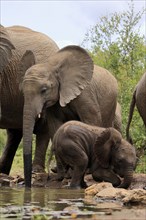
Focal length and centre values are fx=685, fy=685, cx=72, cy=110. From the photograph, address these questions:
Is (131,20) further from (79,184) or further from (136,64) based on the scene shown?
(79,184)

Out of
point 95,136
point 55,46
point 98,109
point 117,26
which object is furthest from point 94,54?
point 95,136

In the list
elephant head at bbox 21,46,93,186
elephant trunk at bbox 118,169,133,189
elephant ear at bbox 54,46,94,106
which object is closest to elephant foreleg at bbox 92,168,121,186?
elephant trunk at bbox 118,169,133,189

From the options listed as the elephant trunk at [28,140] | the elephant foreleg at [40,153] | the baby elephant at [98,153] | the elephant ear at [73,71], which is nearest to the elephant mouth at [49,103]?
the elephant ear at [73,71]

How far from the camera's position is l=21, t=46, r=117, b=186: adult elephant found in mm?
9375

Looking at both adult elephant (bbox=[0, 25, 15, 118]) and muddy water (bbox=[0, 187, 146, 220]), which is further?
adult elephant (bbox=[0, 25, 15, 118])

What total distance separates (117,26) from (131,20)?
0.44 meters

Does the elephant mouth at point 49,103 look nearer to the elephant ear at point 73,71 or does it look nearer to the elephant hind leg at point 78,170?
the elephant ear at point 73,71

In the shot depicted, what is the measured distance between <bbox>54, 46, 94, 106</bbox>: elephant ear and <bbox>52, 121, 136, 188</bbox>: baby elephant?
1595 millimetres

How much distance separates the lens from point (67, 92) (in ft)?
33.0

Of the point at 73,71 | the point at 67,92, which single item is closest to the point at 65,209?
the point at 67,92

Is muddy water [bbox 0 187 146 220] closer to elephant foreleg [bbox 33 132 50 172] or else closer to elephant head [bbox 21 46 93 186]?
elephant head [bbox 21 46 93 186]

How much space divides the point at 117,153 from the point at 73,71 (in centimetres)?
246

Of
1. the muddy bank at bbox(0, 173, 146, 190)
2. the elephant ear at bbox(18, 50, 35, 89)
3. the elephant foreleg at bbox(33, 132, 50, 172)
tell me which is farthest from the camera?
the elephant foreleg at bbox(33, 132, 50, 172)

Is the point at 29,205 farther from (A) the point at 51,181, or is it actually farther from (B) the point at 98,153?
(A) the point at 51,181
